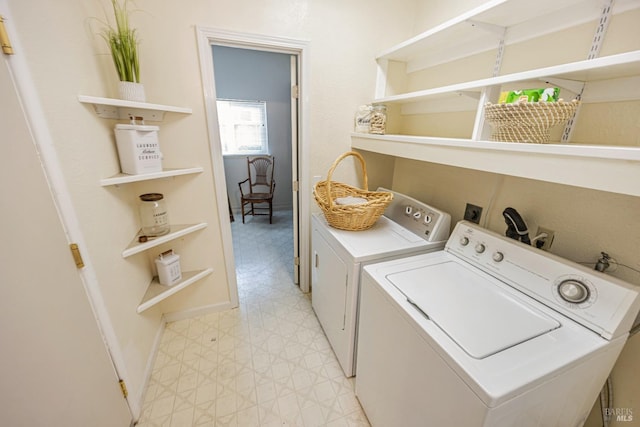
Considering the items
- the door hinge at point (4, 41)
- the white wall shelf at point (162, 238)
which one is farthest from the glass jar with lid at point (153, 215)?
the door hinge at point (4, 41)

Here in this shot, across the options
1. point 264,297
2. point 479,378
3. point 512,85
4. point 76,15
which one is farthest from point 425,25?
point 264,297

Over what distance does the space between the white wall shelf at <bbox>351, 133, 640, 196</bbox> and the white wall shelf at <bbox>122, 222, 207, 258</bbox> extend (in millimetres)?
1569

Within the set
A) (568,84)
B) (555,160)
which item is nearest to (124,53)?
(555,160)

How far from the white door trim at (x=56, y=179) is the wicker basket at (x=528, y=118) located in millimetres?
1614

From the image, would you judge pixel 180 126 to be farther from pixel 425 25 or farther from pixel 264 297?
pixel 425 25

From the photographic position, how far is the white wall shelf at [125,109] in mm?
1130

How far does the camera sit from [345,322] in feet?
4.81

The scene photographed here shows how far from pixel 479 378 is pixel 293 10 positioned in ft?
6.97

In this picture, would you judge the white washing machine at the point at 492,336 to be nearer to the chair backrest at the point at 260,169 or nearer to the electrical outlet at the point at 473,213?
the electrical outlet at the point at 473,213

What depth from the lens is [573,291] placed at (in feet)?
2.92

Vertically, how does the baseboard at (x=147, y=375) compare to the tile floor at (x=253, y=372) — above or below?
above

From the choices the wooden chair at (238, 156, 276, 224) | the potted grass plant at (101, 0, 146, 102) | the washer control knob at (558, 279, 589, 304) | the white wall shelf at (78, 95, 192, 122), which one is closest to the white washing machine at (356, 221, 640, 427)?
the washer control knob at (558, 279, 589, 304)

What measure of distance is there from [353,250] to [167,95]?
1483mm

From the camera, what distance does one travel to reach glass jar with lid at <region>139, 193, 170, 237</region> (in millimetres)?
1595
